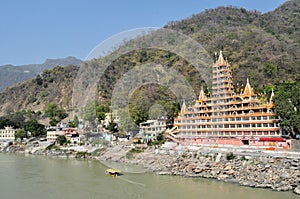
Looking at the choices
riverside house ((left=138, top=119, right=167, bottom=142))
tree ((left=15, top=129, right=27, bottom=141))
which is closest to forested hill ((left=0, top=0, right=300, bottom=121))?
riverside house ((left=138, top=119, right=167, bottom=142))

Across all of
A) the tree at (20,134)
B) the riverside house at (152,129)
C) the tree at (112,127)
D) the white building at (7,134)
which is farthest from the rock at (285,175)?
the white building at (7,134)

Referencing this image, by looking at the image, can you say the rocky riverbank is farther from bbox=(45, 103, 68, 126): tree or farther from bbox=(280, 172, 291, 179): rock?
bbox=(45, 103, 68, 126): tree

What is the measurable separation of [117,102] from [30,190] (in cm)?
2560

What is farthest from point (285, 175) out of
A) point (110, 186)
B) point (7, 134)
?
point (7, 134)

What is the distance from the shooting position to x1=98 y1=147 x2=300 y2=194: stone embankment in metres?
16.7

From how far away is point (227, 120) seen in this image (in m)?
25.0

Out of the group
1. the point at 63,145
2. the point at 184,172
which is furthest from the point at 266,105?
the point at 63,145

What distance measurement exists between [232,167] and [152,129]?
14108mm

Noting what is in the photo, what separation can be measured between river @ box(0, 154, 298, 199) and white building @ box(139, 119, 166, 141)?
8188 mm

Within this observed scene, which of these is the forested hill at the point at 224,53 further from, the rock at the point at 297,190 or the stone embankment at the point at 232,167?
the rock at the point at 297,190

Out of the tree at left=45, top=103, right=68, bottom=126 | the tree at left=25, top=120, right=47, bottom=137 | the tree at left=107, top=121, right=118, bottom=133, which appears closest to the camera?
the tree at left=107, top=121, right=118, bottom=133

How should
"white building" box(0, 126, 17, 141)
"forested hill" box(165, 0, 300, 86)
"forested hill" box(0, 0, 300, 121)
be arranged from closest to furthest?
1. "forested hill" box(0, 0, 300, 121)
2. "forested hill" box(165, 0, 300, 86)
3. "white building" box(0, 126, 17, 141)

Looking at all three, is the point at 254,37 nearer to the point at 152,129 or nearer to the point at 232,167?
the point at 152,129

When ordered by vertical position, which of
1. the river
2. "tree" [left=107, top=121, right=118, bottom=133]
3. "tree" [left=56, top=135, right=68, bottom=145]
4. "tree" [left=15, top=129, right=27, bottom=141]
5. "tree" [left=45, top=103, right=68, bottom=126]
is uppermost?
"tree" [left=45, top=103, right=68, bottom=126]
